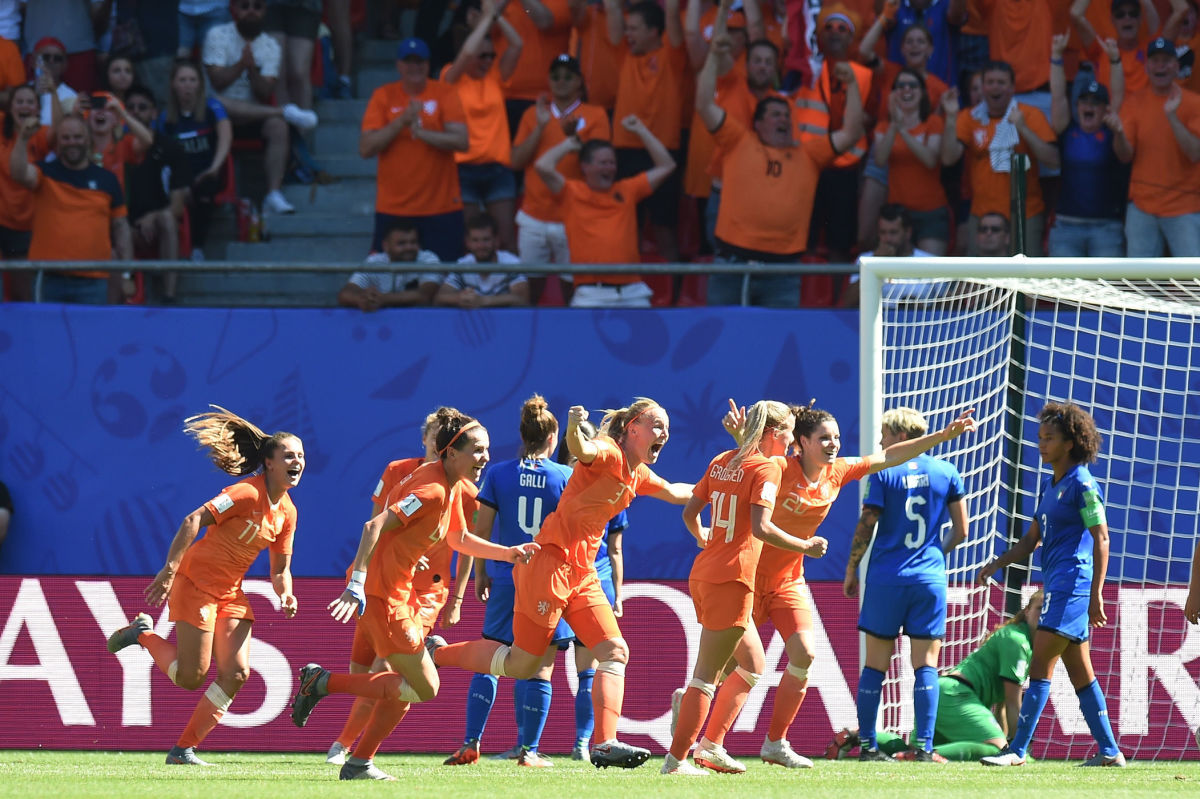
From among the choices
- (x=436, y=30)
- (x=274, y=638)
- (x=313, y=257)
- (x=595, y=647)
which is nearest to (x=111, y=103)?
(x=313, y=257)

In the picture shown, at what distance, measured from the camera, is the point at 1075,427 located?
27.5 feet

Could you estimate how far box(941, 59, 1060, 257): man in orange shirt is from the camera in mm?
11664

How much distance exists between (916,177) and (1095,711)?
4.88 m

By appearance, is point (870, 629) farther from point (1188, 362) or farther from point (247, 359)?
point (247, 359)

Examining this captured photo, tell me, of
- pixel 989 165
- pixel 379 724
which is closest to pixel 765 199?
pixel 989 165

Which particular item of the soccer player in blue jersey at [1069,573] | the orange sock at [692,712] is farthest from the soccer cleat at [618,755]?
the soccer player in blue jersey at [1069,573]

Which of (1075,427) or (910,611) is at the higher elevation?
(1075,427)

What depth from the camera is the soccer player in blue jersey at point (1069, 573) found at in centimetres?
823

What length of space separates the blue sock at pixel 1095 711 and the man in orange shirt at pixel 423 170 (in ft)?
19.3

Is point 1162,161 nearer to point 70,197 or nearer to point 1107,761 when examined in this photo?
point 1107,761

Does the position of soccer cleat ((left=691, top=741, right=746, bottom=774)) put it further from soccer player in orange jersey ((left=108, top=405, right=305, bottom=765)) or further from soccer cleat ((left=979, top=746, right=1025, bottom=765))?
soccer player in orange jersey ((left=108, top=405, right=305, bottom=765))

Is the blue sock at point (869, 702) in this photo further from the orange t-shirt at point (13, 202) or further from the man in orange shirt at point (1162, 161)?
the orange t-shirt at point (13, 202)

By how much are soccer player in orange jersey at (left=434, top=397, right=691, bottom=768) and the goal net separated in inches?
101

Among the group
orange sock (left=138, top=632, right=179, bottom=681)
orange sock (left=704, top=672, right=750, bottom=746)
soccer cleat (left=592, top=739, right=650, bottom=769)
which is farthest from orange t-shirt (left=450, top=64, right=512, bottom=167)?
soccer cleat (left=592, top=739, right=650, bottom=769)
